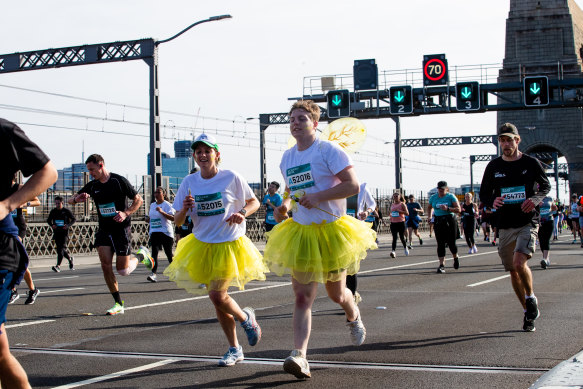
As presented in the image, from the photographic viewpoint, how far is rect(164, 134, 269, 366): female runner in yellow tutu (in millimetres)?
6316

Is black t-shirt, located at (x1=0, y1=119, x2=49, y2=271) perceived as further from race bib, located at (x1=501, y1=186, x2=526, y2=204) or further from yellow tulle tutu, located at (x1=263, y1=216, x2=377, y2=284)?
race bib, located at (x1=501, y1=186, x2=526, y2=204)

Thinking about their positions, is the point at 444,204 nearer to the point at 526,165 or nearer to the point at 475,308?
the point at 475,308

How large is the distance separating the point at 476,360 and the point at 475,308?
364 centimetres

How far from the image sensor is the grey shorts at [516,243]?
7938mm

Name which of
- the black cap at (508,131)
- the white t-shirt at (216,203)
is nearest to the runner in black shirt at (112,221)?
the white t-shirt at (216,203)

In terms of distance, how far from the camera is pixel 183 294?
41.0ft

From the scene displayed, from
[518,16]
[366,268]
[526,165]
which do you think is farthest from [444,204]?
[518,16]

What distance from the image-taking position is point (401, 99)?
3262cm

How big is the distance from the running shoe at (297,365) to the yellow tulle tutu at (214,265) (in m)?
1.00

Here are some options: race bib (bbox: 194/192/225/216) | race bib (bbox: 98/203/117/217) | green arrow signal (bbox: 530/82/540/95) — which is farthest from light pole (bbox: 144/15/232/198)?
race bib (bbox: 194/192/225/216)

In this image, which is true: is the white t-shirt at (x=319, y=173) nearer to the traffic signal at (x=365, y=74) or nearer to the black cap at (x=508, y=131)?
the black cap at (x=508, y=131)

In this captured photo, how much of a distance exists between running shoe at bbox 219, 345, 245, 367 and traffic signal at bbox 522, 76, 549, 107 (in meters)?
26.9

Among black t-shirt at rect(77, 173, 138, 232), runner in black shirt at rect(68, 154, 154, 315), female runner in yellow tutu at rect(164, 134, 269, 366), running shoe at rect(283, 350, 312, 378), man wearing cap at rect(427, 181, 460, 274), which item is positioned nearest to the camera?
running shoe at rect(283, 350, 312, 378)

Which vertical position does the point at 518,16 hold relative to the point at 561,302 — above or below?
above
